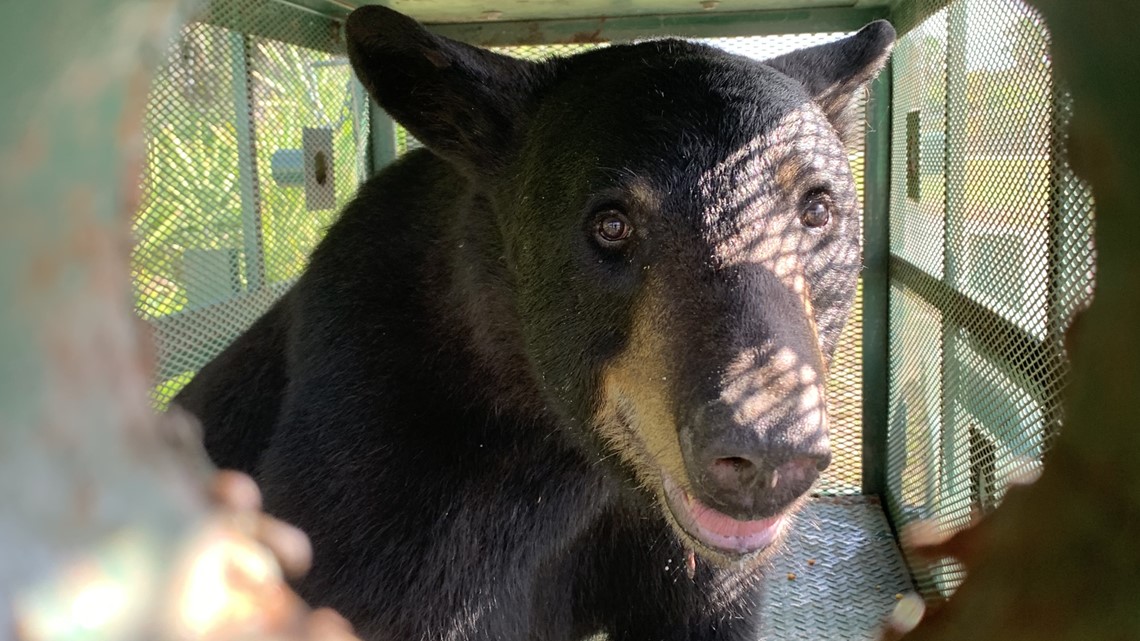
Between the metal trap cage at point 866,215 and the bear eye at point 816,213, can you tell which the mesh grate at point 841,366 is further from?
the bear eye at point 816,213

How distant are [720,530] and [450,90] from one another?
4.11ft

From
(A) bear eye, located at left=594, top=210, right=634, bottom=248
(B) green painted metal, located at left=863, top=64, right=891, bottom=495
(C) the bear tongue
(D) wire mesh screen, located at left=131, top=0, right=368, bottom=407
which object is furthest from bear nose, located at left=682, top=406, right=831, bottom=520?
(B) green painted metal, located at left=863, top=64, right=891, bottom=495

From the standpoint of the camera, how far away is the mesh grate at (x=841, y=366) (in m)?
4.05

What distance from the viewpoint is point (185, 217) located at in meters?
3.19

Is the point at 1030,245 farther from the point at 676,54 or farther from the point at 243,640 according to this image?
A: the point at 243,640

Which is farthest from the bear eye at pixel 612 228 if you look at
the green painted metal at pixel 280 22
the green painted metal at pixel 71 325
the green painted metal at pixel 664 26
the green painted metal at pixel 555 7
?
the green painted metal at pixel 664 26

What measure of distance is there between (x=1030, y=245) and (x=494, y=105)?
4.61 feet

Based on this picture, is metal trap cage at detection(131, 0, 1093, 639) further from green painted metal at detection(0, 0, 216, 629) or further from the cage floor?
green painted metal at detection(0, 0, 216, 629)

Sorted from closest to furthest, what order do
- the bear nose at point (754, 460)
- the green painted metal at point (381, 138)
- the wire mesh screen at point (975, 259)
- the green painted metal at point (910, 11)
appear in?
1. the bear nose at point (754, 460)
2. the wire mesh screen at point (975, 259)
3. the green painted metal at point (910, 11)
4. the green painted metal at point (381, 138)

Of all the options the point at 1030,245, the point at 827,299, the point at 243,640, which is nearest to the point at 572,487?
the point at 827,299

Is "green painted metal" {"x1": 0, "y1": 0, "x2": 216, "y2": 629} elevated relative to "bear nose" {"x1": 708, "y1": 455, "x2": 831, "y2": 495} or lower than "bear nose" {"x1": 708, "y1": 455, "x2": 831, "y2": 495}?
elevated

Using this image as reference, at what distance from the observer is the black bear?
67.9 inches

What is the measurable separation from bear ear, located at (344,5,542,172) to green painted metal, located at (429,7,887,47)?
171cm

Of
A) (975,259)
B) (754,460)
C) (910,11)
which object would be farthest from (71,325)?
(910,11)
